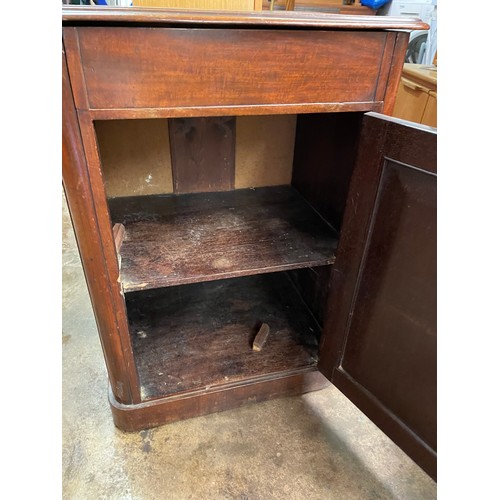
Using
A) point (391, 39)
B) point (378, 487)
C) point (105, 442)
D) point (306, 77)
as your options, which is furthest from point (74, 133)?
point (378, 487)

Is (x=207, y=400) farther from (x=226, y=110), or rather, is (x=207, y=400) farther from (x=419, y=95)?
(x=419, y=95)

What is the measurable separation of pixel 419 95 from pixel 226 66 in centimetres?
Answer: 171

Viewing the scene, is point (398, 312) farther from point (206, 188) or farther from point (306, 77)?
point (206, 188)

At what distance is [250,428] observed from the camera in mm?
1198

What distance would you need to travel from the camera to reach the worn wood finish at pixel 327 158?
112cm

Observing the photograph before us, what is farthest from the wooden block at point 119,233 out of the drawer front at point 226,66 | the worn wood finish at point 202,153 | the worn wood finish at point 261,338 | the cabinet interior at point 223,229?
the worn wood finish at point 261,338

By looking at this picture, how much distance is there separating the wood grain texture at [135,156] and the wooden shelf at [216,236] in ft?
0.13

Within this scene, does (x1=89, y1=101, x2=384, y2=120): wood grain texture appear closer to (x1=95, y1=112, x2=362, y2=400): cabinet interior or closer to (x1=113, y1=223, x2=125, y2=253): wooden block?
(x1=95, y1=112, x2=362, y2=400): cabinet interior

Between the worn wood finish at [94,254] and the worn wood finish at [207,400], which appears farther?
the worn wood finish at [207,400]

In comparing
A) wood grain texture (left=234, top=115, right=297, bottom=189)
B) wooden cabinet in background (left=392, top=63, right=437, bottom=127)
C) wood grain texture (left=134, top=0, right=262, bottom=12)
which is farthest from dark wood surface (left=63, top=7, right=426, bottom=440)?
wooden cabinet in background (left=392, top=63, right=437, bottom=127)

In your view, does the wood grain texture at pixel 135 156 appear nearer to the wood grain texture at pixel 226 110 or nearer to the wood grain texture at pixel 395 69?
the wood grain texture at pixel 226 110

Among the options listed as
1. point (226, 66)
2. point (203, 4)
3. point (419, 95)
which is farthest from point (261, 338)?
point (419, 95)

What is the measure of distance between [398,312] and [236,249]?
1.51ft

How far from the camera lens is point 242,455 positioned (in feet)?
3.69
